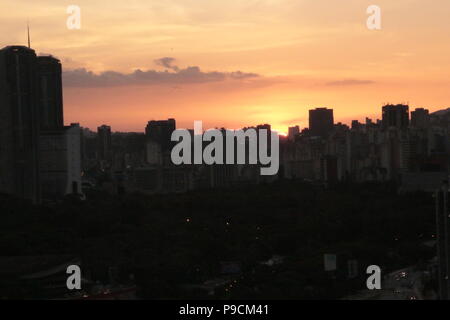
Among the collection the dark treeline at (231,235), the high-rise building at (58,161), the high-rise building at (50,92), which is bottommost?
the dark treeline at (231,235)

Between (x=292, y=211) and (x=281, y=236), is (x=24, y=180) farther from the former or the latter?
(x=281, y=236)

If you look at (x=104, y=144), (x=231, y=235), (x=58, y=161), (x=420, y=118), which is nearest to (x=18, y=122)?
(x=58, y=161)

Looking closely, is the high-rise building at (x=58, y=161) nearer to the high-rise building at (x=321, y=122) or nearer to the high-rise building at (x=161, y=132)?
the high-rise building at (x=161, y=132)

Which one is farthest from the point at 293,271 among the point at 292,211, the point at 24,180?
the point at 24,180

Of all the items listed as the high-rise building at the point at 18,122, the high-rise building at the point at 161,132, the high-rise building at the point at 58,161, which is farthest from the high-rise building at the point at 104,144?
the high-rise building at the point at 18,122

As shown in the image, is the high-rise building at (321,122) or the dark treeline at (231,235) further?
the high-rise building at (321,122)

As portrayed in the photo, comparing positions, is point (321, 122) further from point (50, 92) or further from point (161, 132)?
point (50, 92)

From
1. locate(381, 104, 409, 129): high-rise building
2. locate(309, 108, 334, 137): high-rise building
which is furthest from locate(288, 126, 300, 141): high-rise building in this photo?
locate(381, 104, 409, 129): high-rise building

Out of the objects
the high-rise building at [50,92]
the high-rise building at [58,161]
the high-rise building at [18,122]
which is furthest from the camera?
the high-rise building at [50,92]
